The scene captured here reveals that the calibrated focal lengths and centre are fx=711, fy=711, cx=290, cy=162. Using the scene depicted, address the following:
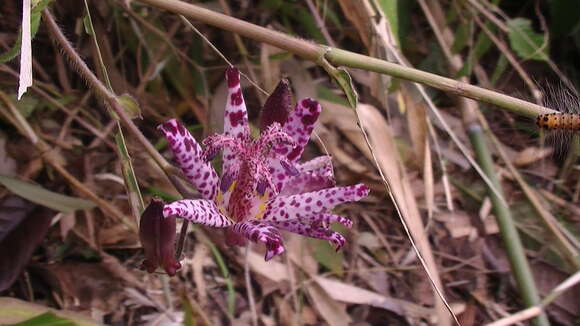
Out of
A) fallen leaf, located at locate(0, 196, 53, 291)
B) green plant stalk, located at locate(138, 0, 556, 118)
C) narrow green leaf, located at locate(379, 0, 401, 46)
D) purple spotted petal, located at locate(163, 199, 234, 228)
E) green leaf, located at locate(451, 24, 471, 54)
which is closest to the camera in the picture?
purple spotted petal, located at locate(163, 199, 234, 228)

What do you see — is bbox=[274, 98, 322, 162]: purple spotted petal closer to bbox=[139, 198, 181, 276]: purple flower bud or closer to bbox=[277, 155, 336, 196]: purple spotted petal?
bbox=[277, 155, 336, 196]: purple spotted petal

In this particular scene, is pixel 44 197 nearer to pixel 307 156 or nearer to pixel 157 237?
pixel 157 237

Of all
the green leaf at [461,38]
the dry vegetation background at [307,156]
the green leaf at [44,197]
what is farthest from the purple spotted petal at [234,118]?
the green leaf at [461,38]

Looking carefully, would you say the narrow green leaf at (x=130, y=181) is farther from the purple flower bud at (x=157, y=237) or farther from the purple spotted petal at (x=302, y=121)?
the purple spotted petal at (x=302, y=121)

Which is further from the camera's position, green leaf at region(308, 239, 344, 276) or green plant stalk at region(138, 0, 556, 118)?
green leaf at region(308, 239, 344, 276)

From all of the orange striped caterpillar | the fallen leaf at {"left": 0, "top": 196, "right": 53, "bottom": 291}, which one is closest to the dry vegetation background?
the fallen leaf at {"left": 0, "top": 196, "right": 53, "bottom": 291}

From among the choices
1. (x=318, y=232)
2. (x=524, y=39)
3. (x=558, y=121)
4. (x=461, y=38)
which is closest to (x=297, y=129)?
(x=318, y=232)
